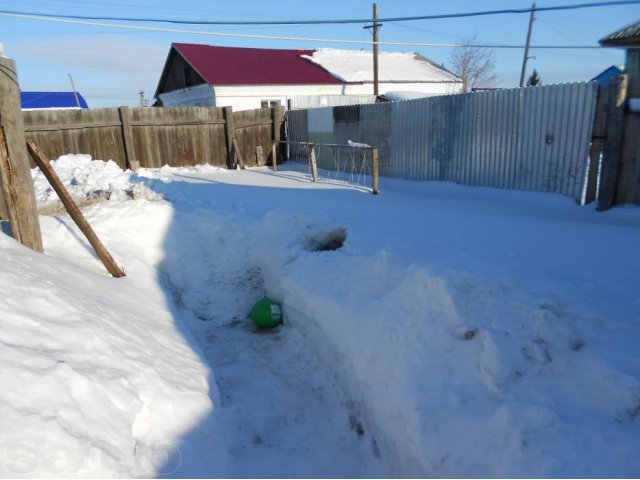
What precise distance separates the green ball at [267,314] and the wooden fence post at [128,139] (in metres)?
9.18

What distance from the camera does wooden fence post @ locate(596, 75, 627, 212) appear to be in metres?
6.96

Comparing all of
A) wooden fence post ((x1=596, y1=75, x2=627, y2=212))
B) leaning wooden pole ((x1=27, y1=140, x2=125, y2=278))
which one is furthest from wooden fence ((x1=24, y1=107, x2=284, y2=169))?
wooden fence post ((x1=596, y1=75, x2=627, y2=212))

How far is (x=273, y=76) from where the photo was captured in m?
26.6

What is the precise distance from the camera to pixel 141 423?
320cm

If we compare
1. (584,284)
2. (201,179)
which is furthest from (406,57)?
(584,284)

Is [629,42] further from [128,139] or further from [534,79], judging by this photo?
[534,79]

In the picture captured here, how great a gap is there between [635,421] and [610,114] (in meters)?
5.95

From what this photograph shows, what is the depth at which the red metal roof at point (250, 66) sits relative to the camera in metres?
25.6

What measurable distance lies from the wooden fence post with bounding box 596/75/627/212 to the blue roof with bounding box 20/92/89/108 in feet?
110

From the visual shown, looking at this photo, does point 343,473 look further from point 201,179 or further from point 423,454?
point 201,179

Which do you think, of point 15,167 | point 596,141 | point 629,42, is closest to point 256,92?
point 629,42

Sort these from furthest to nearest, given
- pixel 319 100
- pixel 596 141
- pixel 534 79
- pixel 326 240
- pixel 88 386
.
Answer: pixel 534 79 → pixel 319 100 → pixel 596 141 → pixel 326 240 → pixel 88 386

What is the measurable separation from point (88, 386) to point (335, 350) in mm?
2356

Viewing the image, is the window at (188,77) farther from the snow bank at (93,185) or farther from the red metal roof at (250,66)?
the snow bank at (93,185)
